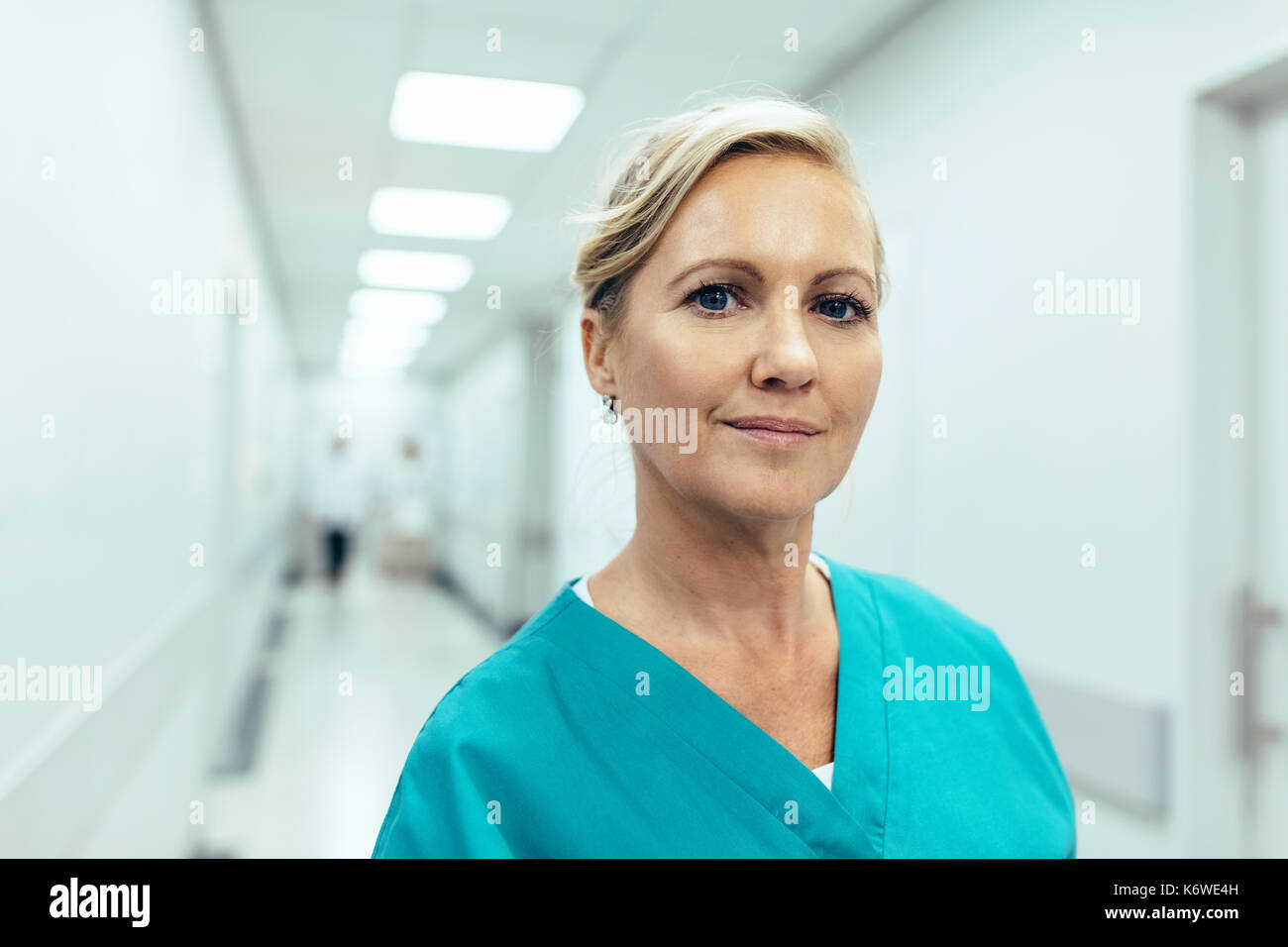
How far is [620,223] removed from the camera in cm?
74

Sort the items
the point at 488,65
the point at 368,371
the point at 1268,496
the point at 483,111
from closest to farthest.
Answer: the point at 1268,496, the point at 488,65, the point at 483,111, the point at 368,371

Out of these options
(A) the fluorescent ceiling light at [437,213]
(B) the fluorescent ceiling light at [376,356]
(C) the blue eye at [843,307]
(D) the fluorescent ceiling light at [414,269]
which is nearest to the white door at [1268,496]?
(C) the blue eye at [843,307]

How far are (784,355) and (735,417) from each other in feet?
0.19

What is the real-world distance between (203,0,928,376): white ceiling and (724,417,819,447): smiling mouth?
541 mm

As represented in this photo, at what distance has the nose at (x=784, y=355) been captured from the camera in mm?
639

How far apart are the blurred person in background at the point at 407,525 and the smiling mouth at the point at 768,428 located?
8.33m

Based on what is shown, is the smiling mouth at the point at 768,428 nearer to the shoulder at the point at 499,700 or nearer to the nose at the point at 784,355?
the nose at the point at 784,355

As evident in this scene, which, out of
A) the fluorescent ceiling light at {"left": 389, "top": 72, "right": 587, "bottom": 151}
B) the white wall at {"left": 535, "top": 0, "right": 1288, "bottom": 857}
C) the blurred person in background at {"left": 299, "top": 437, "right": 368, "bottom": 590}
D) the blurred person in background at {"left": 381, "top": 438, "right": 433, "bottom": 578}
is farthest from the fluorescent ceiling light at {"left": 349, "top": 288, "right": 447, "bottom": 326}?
the white wall at {"left": 535, "top": 0, "right": 1288, "bottom": 857}

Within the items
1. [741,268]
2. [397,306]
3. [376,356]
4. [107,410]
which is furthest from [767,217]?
[376,356]

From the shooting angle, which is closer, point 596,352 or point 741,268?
point 741,268

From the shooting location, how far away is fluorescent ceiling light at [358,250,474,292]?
4492 millimetres

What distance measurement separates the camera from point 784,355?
0.64 m

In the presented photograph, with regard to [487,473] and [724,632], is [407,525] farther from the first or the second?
[724,632]
